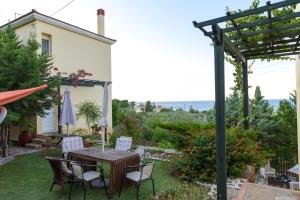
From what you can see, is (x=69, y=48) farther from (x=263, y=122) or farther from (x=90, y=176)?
(x=263, y=122)

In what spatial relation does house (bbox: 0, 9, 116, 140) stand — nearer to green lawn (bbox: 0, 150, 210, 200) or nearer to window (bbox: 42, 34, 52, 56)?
window (bbox: 42, 34, 52, 56)

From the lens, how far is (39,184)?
6.90 m

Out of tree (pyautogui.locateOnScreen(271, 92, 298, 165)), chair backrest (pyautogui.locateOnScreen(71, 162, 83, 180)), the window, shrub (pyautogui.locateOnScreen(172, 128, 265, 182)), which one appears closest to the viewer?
chair backrest (pyautogui.locateOnScreen(71, 162, 83, 180))

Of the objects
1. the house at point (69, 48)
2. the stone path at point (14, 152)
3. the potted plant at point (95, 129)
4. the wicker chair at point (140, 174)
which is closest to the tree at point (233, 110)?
the wicker chair at point (140, 174)

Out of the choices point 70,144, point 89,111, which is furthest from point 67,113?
point 89,111

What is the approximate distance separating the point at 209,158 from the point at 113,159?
2.81m

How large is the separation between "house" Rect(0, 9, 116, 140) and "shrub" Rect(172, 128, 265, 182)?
7428mm

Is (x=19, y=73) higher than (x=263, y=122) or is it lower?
higher

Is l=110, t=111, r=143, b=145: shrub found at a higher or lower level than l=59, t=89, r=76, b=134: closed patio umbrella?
lower

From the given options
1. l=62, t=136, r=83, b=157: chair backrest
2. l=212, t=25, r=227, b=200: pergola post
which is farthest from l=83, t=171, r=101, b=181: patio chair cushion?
l=212, t=25, r=227, b=200: pergola post

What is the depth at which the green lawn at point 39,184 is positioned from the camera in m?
6.14

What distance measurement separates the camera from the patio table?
6121mm

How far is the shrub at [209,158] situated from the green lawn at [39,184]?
1.83ft

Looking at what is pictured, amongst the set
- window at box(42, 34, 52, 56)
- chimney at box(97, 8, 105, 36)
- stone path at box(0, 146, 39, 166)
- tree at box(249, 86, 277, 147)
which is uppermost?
chimney at box(97, 8, 105, 36)
